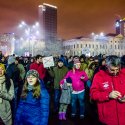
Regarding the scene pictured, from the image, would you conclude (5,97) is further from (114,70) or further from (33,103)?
(114,70)

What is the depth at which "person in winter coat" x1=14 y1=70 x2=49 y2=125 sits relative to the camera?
5195 mm

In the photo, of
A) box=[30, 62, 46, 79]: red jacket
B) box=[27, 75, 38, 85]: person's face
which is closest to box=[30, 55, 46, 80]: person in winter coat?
box=[30, 62, 46, 79]: red jacket

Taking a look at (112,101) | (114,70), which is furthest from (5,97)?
(114,70)

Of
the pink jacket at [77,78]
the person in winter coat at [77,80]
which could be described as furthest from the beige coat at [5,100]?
the pink jacket at [77,78]

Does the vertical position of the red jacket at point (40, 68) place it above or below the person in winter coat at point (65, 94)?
above

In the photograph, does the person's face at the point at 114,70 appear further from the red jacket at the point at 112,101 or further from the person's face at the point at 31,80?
the person's face at the point at 31,80

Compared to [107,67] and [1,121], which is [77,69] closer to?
[1,121]

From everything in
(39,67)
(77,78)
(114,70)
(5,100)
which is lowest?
(5,100)

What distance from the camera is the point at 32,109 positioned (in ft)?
17.3

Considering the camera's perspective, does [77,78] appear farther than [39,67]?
No

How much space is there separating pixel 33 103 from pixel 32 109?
9cm

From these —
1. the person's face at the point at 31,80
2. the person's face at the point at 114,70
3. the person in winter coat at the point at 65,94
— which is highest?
the person's face at the point at 114,70

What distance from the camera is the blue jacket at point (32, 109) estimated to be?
519cm

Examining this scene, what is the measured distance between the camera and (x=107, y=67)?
462 centimetres
